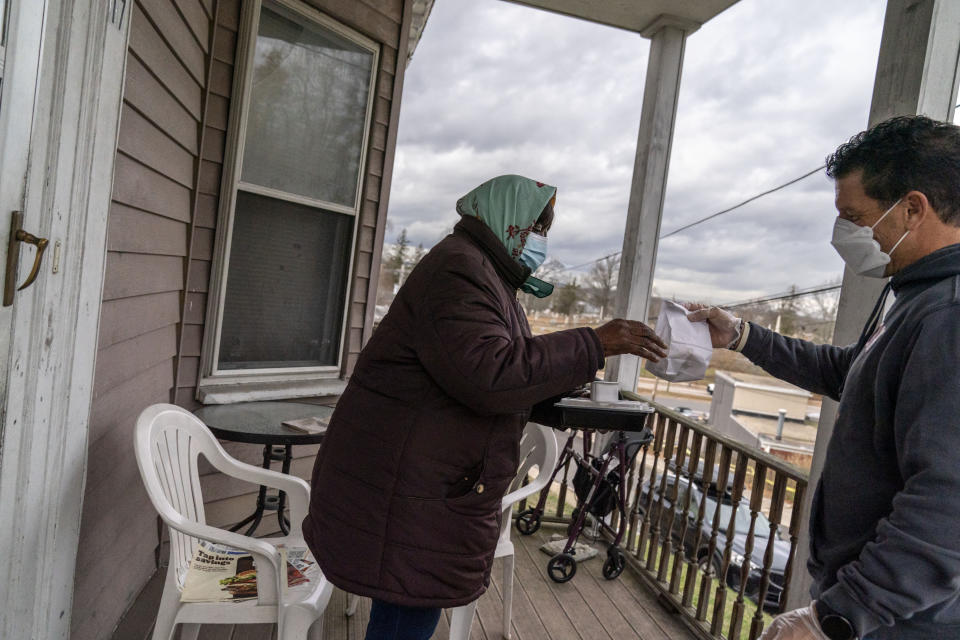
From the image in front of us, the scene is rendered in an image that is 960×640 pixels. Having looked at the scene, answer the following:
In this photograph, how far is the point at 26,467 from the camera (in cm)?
121

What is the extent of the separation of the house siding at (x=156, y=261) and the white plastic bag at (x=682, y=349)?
153cm

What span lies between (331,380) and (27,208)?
2.21 meters

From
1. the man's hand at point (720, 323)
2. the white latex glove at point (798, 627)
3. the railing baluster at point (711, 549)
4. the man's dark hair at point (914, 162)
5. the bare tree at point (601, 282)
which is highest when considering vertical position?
the bare tree at point (601, 282)

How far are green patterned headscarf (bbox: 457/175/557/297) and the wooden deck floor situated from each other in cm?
183

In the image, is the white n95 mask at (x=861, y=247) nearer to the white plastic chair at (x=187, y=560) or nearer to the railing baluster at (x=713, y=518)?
→ the railing baluster at (x=713, y=518)

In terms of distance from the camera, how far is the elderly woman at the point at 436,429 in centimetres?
119

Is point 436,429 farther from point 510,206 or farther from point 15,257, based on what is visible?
point 15,257

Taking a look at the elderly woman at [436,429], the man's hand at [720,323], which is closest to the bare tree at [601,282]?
the man's hand at [720,323]

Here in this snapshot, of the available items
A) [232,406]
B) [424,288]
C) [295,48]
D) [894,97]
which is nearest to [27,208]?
[424,288]

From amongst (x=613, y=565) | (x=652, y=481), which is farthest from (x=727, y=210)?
(x=613, y=565)

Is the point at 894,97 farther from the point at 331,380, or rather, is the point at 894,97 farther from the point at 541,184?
the point at 331,380

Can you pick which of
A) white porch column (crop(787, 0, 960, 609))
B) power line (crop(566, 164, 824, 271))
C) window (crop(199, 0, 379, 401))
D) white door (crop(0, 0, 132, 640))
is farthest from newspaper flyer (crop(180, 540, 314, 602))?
power line (crop(566, 164, 824, 271))

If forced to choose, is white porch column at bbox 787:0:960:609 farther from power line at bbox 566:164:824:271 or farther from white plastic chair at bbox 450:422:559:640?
white plastic chair at bbox 450:422:559:640

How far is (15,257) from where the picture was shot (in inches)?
42.0
